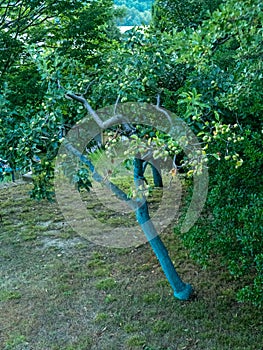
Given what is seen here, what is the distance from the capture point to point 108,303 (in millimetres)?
3086

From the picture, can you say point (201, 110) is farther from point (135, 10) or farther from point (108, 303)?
point (135, 10)

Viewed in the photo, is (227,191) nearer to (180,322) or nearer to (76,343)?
(180,322)

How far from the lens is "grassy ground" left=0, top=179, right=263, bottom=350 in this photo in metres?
2.62

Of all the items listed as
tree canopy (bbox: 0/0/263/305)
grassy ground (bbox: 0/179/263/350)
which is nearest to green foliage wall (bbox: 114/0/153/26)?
tree canopy (bbox: 0/0/263/305)

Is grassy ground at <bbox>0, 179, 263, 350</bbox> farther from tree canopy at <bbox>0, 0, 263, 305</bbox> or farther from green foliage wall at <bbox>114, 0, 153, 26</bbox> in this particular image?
green foliage wall at <bbox>114, 0, 153, 26</bbox>

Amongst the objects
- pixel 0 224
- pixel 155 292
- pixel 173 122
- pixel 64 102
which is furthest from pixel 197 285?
pixel 0 224

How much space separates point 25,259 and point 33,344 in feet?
4.77

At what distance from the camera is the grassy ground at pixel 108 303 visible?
262 cm

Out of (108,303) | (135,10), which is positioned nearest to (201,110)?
(108,303)

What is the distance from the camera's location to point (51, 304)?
3090mm

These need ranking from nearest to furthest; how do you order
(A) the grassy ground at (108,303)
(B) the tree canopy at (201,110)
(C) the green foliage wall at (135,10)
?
(B) the tree canopy at (201,110)
(A) the grassy ground at (108,303)
(C) the green foliage wall at (135,10)

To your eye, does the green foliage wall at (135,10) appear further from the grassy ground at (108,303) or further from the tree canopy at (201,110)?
the grassy ground at (108,303)

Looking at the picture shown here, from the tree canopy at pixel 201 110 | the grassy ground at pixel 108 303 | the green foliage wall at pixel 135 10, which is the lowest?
the grassy ground at pixel 108 303

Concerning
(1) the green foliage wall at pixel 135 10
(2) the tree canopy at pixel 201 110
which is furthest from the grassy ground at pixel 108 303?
(1) the green foliage wall at pixel 135 10
